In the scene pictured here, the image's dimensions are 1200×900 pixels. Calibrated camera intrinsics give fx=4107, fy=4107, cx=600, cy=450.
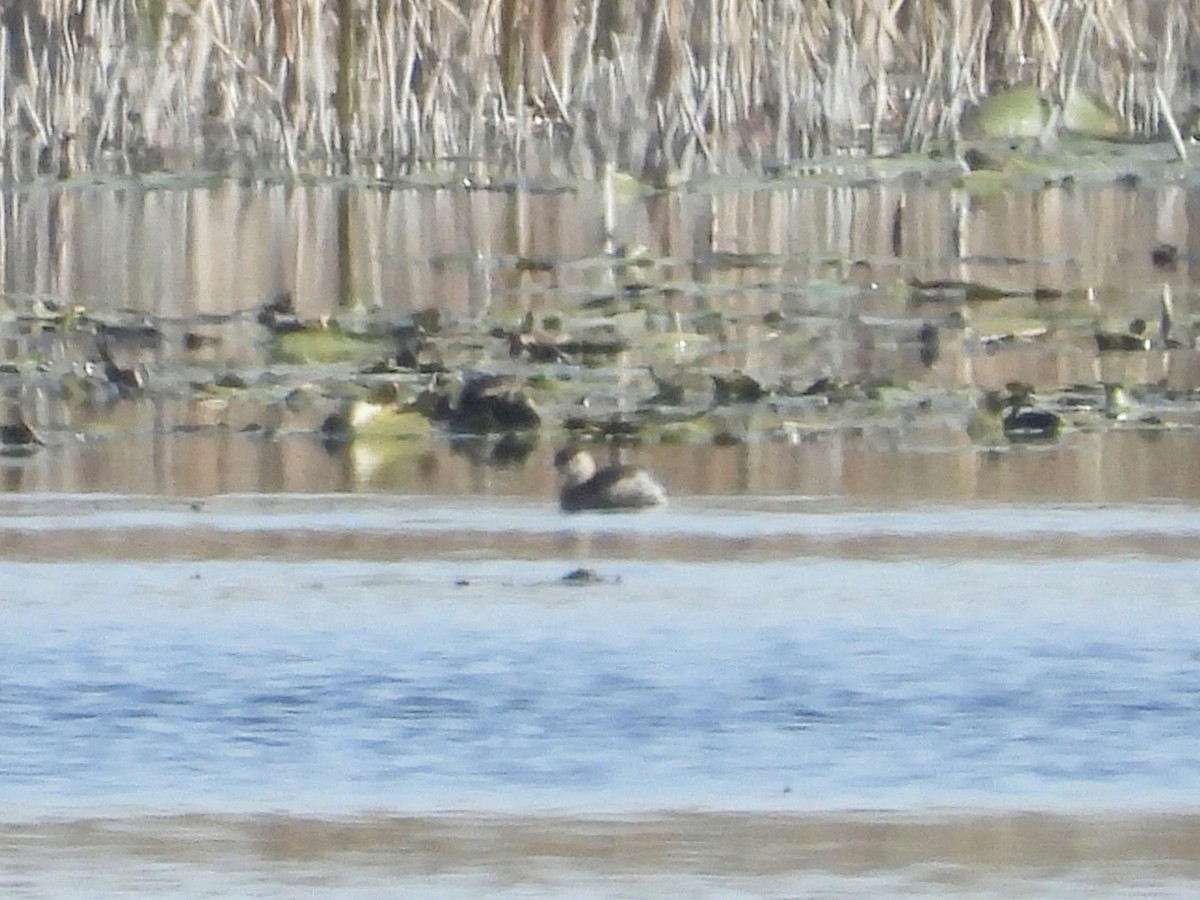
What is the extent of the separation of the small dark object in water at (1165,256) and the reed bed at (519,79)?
5182 millimetres

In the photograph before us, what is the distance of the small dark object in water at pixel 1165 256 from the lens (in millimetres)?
16688

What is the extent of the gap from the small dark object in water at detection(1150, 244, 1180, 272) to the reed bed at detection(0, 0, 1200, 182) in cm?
518

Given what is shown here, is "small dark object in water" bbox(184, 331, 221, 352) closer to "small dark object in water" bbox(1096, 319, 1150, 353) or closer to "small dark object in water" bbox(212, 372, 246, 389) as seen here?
"small dark object in water" bbox(212, 372, 246, 389)

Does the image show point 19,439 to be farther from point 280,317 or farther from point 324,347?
point 280,317

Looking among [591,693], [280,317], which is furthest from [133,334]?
[591,693]

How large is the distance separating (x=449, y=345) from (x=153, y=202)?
32.9 ft

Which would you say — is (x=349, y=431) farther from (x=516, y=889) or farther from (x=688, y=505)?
(x=516, y=889)

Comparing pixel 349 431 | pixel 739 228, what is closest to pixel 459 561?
pixel 349 431

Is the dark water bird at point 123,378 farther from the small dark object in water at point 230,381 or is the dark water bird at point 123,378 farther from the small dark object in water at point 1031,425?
the small dark object in water at point 1031,425

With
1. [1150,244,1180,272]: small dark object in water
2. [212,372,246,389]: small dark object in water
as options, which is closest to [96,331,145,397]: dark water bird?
[212,372,246,389]: small dark object in water

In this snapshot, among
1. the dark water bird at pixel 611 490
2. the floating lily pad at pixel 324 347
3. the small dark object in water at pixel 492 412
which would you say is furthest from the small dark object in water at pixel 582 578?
the floating lily pad at pixel 324 347

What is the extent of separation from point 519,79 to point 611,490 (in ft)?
45.8

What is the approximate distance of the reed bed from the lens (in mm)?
23109

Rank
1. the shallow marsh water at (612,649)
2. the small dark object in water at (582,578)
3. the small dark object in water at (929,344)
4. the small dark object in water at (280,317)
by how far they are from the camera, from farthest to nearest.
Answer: the small dark object in water at (280,317) → the small dark object in water at (929,344) → the small dark object in water at (582,578) → the shallow marsh water at (612,649)
